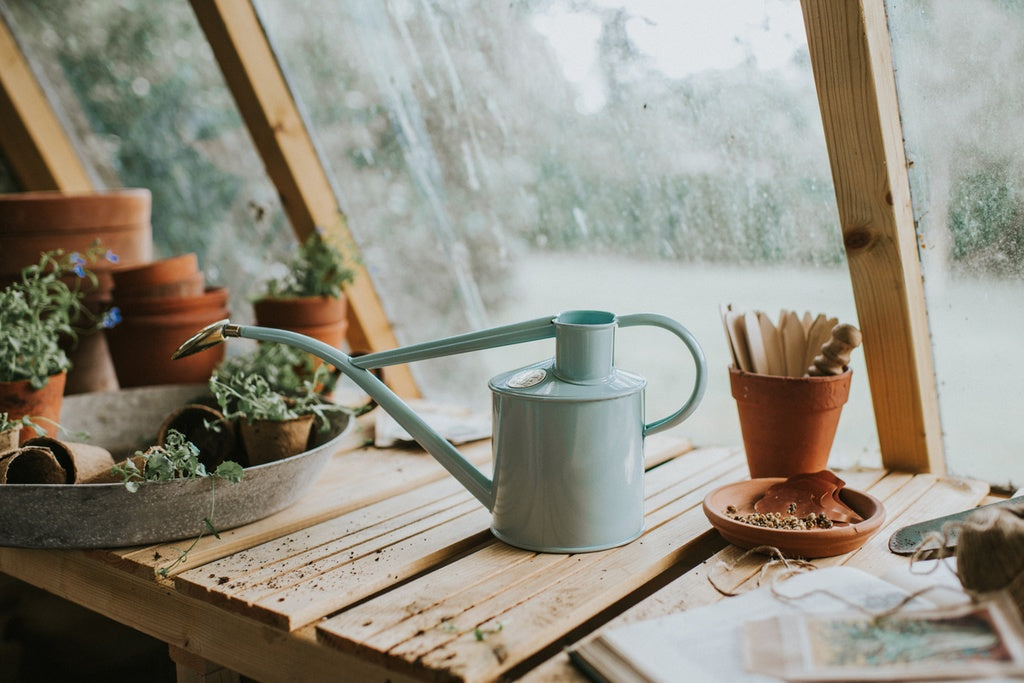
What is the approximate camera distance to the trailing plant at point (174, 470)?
3.75 ft

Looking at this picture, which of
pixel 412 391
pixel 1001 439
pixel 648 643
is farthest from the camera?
pixel 412 391

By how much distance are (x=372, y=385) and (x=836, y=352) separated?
66 cm

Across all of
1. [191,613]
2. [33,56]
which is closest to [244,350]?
[33,56]

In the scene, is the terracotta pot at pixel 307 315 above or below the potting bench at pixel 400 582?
above

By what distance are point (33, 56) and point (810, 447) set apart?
2.29m

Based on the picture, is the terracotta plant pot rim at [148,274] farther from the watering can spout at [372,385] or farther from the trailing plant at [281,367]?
the watering can spout at [372,385]

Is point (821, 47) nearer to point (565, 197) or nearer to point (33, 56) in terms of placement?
point (565, 197)

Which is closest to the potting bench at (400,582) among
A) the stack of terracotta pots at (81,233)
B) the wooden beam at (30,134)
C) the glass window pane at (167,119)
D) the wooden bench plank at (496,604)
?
the wooden bench plank at (496,604)

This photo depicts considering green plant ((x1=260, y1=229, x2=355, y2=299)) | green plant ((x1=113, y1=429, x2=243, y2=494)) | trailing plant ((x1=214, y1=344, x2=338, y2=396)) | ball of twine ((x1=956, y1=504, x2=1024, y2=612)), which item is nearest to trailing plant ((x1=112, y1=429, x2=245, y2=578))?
green plant ((x1=113, y1=429, x2=243, y2=494))

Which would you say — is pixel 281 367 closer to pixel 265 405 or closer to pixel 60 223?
pixel 265 405

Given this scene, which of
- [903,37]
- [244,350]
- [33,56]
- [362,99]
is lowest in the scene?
[244,350]

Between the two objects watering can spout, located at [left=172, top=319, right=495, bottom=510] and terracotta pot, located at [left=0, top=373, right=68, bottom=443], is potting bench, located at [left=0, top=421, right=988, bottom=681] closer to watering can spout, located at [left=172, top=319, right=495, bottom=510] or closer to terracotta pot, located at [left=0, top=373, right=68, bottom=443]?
watering can spout, located at [left=172, top=319, right=495, bottom=510]

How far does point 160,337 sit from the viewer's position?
6.09 ft

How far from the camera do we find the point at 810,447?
132cm
